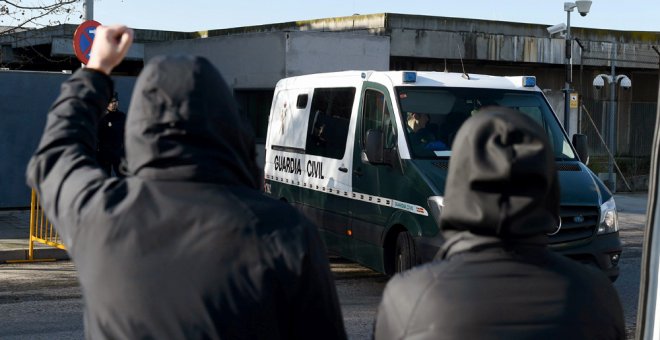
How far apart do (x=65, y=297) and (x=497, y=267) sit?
7.95 m

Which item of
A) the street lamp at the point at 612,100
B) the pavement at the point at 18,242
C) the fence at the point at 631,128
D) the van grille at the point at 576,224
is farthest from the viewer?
the fence at the point at 631,128

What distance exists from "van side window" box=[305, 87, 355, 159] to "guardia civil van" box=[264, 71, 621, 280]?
1cm

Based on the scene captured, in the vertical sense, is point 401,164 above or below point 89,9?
below

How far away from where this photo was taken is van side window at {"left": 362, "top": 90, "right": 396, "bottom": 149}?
945 cm

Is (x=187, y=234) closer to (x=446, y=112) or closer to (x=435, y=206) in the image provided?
(x=435, y=206)

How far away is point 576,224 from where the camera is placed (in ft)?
29.4

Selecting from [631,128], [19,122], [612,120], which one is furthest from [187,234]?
[631,128]

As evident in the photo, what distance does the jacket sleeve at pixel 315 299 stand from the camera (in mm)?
2436

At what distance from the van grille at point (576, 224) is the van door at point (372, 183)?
5.03 ft

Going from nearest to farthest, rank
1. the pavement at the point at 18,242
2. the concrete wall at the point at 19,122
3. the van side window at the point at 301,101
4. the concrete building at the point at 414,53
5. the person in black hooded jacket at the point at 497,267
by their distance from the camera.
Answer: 1. the person in black hooded jacket at the point at 497,267
2. the van side window at the point at 301,101
3. the pavement at the point at 18,242
4. the concrete wall at the point at 19,122
5. the concrete building at the point at 414,53

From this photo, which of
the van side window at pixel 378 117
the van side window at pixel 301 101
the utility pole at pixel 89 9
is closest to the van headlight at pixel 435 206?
the van side window at pixel 378 117

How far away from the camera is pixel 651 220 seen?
8.48 ft

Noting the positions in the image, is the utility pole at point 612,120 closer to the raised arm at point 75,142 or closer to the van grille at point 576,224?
the van grille at point 576,224

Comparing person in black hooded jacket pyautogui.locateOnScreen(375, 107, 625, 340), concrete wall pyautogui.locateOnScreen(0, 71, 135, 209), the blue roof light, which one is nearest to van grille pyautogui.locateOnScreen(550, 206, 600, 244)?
the blue roof light
